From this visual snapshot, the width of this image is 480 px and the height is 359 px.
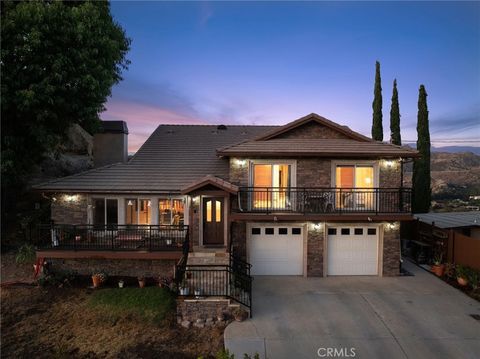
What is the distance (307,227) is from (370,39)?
17869mm

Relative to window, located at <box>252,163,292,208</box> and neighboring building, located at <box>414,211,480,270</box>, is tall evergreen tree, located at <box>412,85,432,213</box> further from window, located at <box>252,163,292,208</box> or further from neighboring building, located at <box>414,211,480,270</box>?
window, located at <box>252,163,292,208</box>

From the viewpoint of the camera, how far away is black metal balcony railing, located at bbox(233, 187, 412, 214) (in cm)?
1234

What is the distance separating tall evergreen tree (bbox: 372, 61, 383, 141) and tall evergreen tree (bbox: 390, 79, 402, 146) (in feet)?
2.39

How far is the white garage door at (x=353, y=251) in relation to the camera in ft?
42.5

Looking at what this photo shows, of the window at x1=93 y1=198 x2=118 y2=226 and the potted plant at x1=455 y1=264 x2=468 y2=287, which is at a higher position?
the window at x1=93 y1=198 x2=118 y2=226

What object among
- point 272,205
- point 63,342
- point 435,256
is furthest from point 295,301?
point 435,256

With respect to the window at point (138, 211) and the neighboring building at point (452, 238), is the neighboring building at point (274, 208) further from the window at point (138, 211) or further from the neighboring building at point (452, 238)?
the neighboring building at point (452, 238)

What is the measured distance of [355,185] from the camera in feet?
42.8

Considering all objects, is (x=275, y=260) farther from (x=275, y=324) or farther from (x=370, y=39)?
(x=370, y=39)

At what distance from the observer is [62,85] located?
12.1 meters

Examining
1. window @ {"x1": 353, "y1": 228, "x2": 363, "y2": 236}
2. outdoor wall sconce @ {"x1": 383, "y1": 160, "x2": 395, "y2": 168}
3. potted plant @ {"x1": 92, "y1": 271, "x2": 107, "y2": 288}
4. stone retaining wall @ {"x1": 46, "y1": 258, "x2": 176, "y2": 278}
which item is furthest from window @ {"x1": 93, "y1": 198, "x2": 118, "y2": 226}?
outdoor wall sconce @ {"x1": 383, "y1": 160, "x2": 395, "y2": 168}

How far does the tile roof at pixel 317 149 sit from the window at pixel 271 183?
872 millimetres

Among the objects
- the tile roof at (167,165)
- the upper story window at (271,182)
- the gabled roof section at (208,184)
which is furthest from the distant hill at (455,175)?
the gabled roof section at (208,184)

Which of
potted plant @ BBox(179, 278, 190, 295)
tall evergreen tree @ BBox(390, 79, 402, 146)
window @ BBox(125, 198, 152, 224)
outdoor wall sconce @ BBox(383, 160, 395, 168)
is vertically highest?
tall evergreen tree @ BBox(390, 79, 402, 146)
